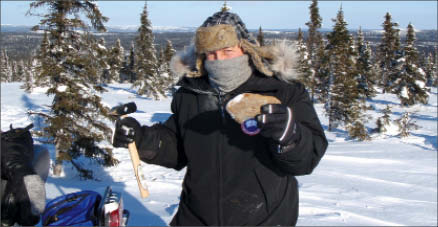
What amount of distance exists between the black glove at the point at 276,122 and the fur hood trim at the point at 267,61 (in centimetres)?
56

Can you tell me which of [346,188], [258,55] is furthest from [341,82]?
[258,55]

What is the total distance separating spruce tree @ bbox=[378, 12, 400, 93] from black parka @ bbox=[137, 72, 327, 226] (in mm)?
44068

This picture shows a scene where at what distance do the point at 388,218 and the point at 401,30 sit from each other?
4391 centimetres

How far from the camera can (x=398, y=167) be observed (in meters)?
12.2

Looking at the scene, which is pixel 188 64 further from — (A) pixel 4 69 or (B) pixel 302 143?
(A) pixel 4 69

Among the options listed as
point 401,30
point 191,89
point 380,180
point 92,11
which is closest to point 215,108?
point 191,89

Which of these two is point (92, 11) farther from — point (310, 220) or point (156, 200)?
point (310, 220)

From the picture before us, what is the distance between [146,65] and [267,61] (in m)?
37.4

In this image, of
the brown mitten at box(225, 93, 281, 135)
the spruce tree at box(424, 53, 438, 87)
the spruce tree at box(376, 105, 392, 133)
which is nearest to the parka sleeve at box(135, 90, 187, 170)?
the brown mitten at box(225, 93, 281, 135)

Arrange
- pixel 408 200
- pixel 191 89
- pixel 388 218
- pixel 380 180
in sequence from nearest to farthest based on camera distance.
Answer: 1. pixel 191 89
2. pixel 388 218
3. pixel 408 200
4. pixel 380 180

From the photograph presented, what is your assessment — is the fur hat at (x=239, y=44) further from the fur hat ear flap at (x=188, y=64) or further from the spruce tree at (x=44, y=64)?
the spruce tree at (x=44, y=64)

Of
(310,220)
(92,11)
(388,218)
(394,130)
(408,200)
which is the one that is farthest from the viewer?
(394,130)

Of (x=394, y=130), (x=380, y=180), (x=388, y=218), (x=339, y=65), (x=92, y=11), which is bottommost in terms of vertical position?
(x=394, y=130)

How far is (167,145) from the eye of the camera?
249 cm
